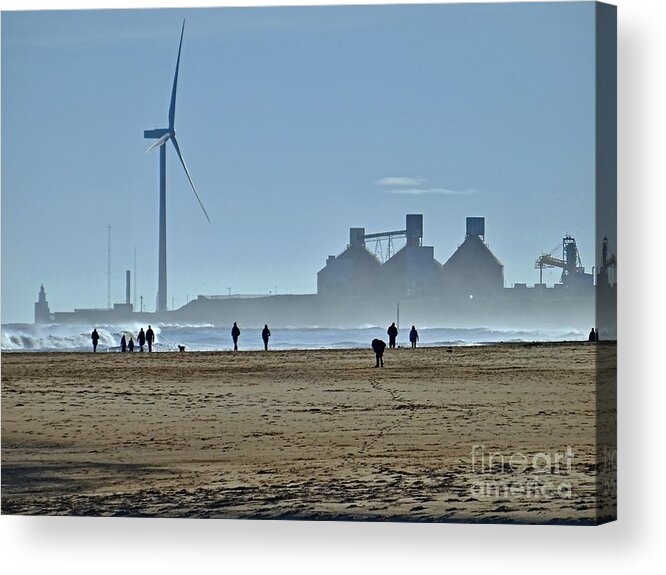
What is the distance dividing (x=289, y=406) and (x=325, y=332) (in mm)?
896

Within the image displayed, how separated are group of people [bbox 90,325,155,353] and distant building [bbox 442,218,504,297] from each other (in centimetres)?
328

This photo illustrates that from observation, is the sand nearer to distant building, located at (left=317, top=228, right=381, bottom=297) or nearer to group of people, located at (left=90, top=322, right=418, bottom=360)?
group of people, located at (left=90, top=322, right=418, bottom=360)

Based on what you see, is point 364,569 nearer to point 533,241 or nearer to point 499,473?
point 499,473

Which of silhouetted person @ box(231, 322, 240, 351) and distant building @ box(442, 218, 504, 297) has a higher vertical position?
distant building @ box(442, 218, 504, 297)

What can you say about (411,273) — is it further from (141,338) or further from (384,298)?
(141,338)

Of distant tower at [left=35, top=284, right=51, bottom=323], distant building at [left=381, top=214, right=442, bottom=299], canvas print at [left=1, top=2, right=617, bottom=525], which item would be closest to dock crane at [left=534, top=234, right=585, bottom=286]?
canvas print at [left=1, top=2, right=617, bottom=525]

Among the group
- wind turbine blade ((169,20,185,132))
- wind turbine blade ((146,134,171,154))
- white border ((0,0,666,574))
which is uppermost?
wind turbine blade ((169,20,185,132))

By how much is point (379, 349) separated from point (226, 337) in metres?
1.68

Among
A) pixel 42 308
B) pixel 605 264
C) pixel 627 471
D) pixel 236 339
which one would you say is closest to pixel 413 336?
pixel 236 339

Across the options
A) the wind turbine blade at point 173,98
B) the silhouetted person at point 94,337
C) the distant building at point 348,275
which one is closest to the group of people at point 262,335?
the distant building at point 348,275

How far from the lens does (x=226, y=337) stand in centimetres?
2455

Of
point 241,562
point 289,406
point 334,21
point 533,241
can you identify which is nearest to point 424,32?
point 334,21

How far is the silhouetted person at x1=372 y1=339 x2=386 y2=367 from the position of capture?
79.8ft

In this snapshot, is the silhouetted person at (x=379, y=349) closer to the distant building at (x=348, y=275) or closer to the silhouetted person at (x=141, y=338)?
the distant building at (x=348, y=275)
